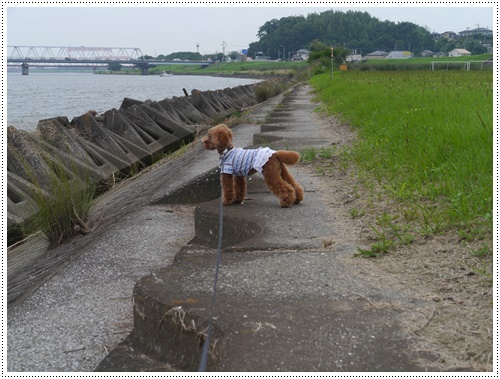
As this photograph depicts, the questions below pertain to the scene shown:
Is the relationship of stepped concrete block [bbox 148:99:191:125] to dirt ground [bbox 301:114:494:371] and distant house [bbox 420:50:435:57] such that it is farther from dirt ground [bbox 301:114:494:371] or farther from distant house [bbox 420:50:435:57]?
distant house [bbox 420:50:435:57]

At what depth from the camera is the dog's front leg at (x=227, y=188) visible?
507 centimetres

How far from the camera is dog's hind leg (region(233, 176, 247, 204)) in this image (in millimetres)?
5111

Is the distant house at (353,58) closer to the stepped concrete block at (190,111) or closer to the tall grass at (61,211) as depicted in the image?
the stepped concrete block at (190,111)

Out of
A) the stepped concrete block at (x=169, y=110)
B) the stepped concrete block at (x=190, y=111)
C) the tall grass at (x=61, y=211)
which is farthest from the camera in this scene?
the stepped concrete block at (x=190, y=111)

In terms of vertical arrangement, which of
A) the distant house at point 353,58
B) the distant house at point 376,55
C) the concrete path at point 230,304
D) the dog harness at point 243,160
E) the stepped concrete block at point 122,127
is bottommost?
the concrete path at point 230,304

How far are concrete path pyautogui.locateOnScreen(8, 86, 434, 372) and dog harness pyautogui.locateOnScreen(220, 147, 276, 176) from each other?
0.31 m

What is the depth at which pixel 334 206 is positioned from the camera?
5.07m

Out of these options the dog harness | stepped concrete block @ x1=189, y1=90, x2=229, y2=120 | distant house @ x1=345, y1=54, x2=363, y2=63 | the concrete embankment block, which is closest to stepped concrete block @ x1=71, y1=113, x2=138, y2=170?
the concrete embankment block

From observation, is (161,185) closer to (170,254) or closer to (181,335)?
(170,254)

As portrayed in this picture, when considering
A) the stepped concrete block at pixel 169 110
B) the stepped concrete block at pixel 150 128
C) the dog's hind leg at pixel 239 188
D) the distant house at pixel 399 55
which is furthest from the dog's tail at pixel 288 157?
the distant house at pixel 399 55

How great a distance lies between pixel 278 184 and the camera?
496 centimetres

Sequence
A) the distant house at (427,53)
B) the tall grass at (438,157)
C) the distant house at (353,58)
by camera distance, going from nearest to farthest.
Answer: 1. the tall grass at (438,157)
2. the distant house at (353,58)
3. the distant house at (427,53)

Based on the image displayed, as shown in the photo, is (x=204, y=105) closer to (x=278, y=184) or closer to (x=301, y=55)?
(x=278, y=184)

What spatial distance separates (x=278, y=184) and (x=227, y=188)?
0.40 m
